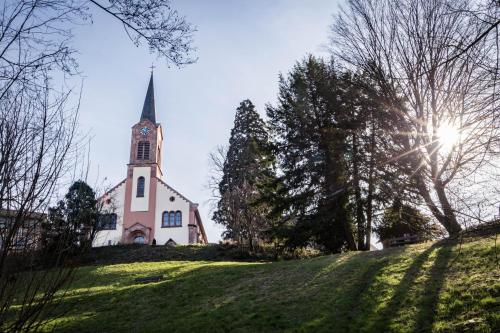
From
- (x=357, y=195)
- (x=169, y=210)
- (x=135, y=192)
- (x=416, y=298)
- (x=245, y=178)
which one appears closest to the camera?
(x=416, y=298)

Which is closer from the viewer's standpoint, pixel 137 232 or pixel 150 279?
pixel 150 279

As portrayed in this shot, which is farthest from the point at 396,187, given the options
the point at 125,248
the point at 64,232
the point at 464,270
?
the point at 125,248

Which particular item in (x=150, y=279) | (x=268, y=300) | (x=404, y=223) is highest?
(x=404, y=223)

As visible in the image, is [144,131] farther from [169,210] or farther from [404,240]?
[404,240]

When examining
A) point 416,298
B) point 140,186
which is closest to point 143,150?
point 140,186

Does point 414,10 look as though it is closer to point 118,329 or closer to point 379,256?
point 379,256

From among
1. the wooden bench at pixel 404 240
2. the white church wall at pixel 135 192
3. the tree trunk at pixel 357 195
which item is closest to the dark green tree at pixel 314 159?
the tree trunk at pixel 357 195

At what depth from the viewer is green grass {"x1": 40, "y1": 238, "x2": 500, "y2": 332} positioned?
26.8 ft

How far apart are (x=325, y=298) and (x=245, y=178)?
19.7m

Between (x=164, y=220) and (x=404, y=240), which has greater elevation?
(x=164, y=220)

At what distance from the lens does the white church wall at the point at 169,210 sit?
4122 centimetres

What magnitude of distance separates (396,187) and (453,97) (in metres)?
11.1

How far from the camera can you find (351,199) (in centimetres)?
1925

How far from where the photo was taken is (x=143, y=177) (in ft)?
143
